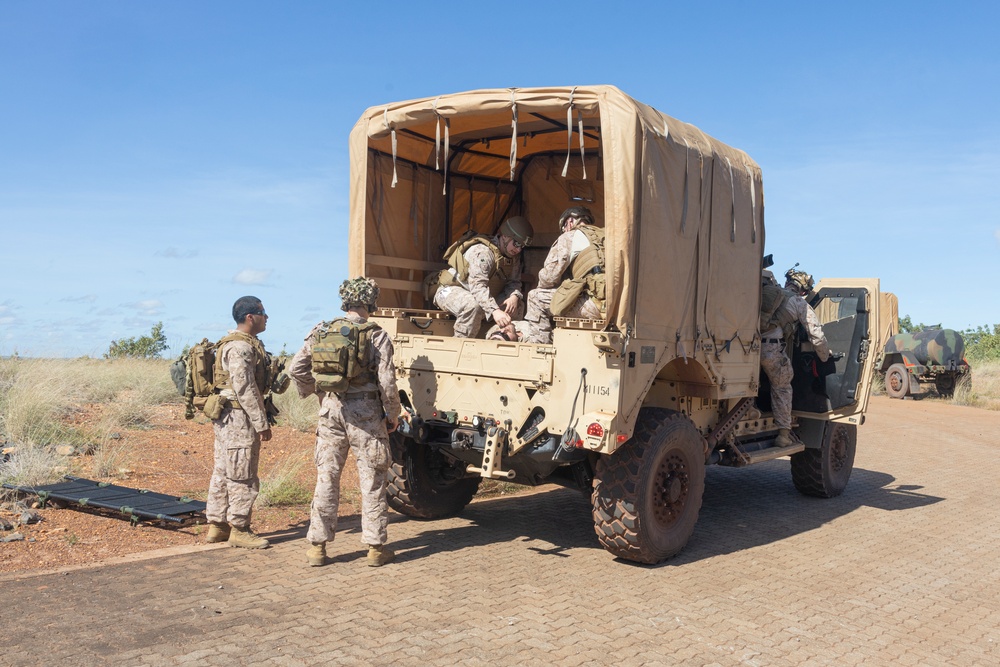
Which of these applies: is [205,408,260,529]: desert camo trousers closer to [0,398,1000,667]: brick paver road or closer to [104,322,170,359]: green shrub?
[0,398,1000,667]: brick paver road

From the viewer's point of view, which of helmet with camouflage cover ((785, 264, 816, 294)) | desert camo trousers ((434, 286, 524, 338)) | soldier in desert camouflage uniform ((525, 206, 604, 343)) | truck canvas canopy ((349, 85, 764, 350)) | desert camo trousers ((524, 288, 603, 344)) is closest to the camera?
truck canvas canopy ((349, 85, 764, 350))

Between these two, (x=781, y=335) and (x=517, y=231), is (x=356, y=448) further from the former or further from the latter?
(x=781, y=335)

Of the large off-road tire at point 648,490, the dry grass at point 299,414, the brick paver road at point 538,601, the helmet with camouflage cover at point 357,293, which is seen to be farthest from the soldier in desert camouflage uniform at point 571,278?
the dry grass at point 299,414

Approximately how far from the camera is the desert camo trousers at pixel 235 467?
614 cm

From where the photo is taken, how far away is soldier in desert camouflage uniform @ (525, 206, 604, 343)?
6027 mm

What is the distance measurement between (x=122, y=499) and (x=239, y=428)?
1.56 m

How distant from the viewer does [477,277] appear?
6.94 meters

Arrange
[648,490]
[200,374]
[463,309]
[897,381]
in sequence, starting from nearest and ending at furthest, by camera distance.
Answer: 1. [648,490]
2. [200,374]
3. [463,309]
4. [897,381]

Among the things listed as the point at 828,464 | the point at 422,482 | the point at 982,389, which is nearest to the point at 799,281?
the point at 828,464

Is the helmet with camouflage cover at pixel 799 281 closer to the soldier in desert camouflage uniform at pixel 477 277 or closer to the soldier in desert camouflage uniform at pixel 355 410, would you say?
the soldier in desert camouflage uniform at pixel 477 277

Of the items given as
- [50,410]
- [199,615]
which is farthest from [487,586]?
[50,410]

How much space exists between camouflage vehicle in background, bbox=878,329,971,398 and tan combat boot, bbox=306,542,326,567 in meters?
21.0

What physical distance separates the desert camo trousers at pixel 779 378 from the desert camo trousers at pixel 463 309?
2709mm

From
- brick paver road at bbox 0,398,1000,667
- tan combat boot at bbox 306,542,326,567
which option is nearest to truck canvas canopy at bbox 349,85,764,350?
brick paver road at bbox 0,398,1000,667
